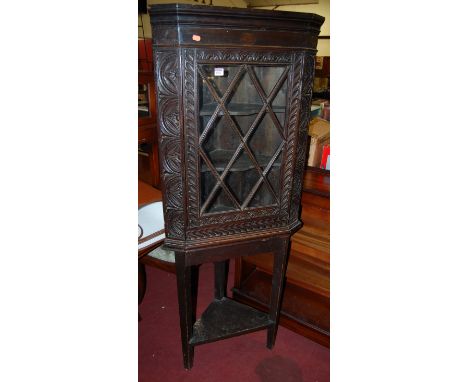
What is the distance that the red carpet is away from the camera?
1.64 m

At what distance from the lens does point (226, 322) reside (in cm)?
171

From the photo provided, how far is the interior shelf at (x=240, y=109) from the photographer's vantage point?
120cm

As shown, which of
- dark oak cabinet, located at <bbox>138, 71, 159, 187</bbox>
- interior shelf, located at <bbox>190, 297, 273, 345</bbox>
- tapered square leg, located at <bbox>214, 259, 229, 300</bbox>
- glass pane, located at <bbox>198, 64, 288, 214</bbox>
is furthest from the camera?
dark oak cabinet, located at <bbox>138, 71, 159, 187</bbox>

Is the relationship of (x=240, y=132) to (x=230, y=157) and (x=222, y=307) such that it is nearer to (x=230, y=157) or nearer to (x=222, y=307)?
(x=230, y=157)

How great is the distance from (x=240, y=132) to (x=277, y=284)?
72 cm

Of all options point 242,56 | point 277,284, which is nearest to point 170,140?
point 242,56

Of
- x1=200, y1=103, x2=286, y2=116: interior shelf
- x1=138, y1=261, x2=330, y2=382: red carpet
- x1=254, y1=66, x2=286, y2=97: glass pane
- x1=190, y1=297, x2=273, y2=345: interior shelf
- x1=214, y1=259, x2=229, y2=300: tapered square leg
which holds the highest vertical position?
x1=254, y1=66, x2=286, y2=97: glass pane

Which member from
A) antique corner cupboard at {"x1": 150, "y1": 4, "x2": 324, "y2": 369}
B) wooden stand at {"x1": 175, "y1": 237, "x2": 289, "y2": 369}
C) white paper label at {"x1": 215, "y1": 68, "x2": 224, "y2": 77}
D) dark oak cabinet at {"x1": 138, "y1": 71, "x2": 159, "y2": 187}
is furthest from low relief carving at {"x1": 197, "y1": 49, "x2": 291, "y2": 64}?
dark oak cabinet at {"x1": 138, "y1": 71, "x2": 159, "y2": 187}

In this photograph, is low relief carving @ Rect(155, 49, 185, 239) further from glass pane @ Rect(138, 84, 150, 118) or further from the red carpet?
glass pane @ Rect(138, 84, 150, 118)

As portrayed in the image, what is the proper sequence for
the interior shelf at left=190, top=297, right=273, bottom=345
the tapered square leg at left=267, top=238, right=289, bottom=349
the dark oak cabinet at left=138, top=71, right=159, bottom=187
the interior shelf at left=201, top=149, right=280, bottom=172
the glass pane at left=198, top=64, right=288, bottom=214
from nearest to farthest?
the glass pane at left=198, top=64, right=288, bottom=214 → the interior shelf at left=201, top=149, right=280, bottom=172 → the tapered square leg at left=267, top=238, right=289, bottom=349 → the interior shelf at left=190, top=297, right=273, bottom=345 → the dark oak cabinet at left=138, top=71, right=159, bottom=187

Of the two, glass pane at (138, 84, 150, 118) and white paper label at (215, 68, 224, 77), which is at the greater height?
glass pane at (138, 84, 150, 118)

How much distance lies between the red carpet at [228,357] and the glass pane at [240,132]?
2.73 feet

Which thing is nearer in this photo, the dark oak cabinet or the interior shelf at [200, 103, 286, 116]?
the interior shelf at [200, 103, 286, 116]

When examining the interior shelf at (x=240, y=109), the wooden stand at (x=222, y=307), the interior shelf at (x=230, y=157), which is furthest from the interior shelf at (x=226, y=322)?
the interior shelf at (x=240, y=109)
